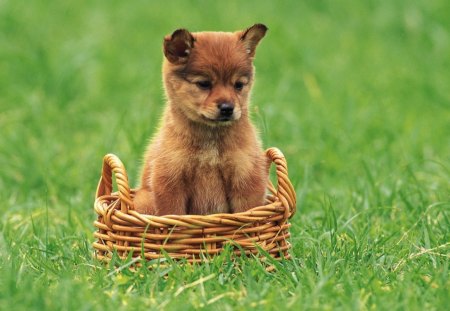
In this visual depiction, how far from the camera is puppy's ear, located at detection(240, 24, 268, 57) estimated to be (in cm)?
491

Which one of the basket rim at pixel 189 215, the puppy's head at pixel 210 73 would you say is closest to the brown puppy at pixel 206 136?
the puppy's head at pixel 210 73

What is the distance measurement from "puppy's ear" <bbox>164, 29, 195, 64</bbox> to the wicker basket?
65cm

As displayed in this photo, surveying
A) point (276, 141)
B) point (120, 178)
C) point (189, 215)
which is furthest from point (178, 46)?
point (276, 141)

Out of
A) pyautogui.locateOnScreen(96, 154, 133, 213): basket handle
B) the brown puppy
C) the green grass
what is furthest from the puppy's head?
the green grass

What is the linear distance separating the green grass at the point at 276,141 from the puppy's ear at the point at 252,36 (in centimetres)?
74

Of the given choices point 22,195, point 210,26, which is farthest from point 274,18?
point 22,195

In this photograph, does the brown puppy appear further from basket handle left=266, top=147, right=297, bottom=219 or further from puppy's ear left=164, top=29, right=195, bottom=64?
basket handle left=266, top=147, right=297, bottom=219

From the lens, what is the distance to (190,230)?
178 inches

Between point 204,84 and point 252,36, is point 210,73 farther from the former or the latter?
point 252,36

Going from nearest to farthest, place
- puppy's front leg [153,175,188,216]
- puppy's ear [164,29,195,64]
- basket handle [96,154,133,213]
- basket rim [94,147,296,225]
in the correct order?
basket rim [94,147,296,225], basket handle [96,154,133,213], puppy's ear [164,29,195,64], puppy's front leg [153,175,188,216]

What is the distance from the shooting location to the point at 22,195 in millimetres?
6848

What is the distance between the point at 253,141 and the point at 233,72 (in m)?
0.47

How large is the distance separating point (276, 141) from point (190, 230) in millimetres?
3404

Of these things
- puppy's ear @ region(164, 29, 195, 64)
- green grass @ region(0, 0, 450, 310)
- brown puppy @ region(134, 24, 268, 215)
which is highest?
puppy's ear @ region(164, 29, 195, 64)
